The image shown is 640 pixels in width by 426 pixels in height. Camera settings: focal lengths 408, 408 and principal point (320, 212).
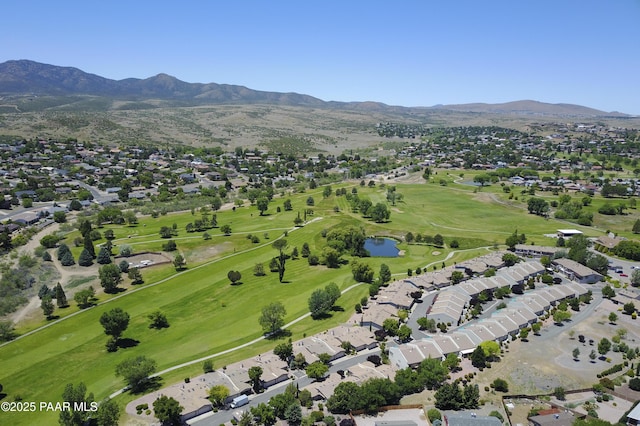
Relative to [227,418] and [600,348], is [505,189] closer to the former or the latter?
[600,348]

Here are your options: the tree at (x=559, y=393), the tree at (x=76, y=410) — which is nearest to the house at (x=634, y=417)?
the tree at (x=559, y=393)

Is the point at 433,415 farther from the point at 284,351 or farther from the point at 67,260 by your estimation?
the point at 67,260

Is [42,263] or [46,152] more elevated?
[46,152]

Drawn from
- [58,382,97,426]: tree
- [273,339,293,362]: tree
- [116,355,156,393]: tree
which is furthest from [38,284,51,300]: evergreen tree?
[273,339,293,362]: tree

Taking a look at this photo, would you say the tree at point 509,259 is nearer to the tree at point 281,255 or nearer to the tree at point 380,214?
the tree at point 380,214

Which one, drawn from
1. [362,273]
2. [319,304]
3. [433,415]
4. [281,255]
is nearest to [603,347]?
[433,415]

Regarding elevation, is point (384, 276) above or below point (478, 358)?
above

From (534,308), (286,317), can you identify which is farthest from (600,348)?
(286,317)
